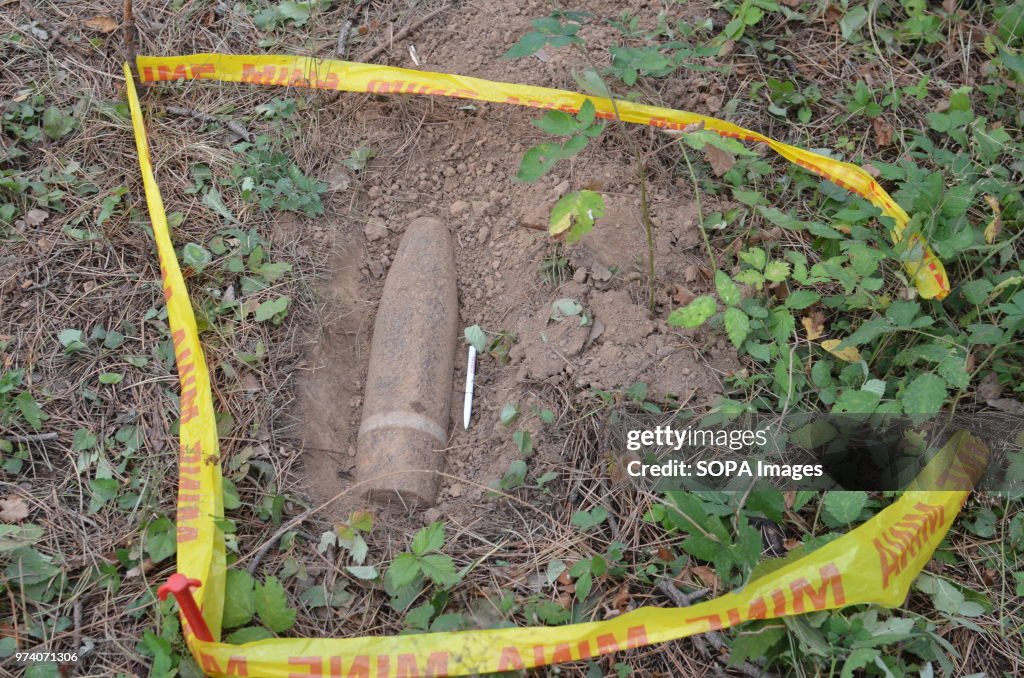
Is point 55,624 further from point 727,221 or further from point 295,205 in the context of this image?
point 727,221

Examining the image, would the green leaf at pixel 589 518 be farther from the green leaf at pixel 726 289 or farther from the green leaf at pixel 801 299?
the green leaf at pixel 801 299

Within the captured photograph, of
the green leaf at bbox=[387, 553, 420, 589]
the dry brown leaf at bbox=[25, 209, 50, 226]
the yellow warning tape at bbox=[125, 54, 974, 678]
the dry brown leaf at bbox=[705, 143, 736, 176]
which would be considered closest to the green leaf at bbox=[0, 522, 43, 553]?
the yellow warning tape at bbox=[125, 54, 974, 678]

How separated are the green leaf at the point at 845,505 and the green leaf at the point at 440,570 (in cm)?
108

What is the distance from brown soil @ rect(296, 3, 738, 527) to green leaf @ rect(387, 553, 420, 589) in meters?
0.25

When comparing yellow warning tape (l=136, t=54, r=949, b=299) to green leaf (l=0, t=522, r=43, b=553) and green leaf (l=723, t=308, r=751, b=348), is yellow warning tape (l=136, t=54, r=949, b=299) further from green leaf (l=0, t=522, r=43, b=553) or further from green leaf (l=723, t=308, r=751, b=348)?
green leaf (l=0, t=522, r=43, b=553)

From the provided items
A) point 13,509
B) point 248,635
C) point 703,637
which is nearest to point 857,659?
point 703,637

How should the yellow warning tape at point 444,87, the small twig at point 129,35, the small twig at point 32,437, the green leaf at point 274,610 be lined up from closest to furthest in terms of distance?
the green leaf at point 274,610 → the small twig at point 32,437 → the yellow warning tape at point 444,87 → the small twig at point 129,35

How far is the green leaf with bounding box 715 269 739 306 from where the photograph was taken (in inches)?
99.2

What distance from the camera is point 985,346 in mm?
2570

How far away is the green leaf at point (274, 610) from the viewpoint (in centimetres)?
210

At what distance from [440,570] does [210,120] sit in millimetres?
2049

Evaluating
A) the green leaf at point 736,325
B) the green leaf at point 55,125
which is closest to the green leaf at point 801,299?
the green leaf at point 736,325

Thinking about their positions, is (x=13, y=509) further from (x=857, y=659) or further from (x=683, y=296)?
(x=857, y=659)

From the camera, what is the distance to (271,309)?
269 centimetres
